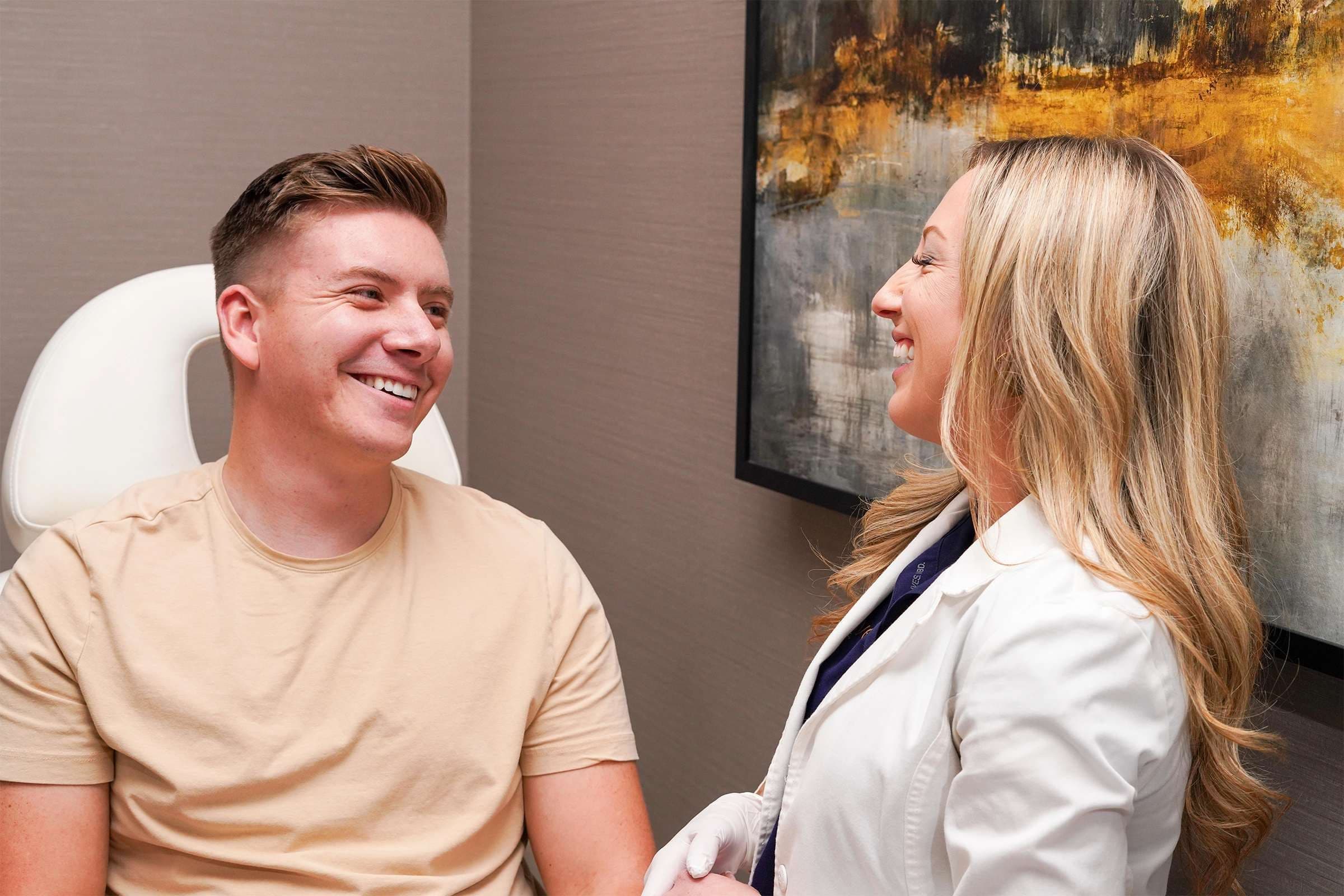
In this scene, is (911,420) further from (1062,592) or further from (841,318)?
(841,318)

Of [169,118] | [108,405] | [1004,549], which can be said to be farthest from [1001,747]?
[169,118]

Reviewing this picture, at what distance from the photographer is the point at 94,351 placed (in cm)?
156

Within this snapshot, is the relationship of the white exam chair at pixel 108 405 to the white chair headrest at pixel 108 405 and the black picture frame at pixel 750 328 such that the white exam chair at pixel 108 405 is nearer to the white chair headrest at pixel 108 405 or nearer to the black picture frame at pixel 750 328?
the white chair headrest at pixel 108 405

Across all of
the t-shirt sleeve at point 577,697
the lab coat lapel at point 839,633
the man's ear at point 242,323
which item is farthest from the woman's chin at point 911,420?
the man's ear at point 242,323

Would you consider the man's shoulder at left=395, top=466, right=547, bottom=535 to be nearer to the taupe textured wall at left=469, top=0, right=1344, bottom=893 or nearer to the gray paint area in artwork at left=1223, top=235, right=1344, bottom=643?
the taupe textured wall at left=469, top=0, right=1344, bottom=893

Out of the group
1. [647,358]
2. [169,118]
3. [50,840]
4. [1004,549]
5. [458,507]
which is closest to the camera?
[1004,549]

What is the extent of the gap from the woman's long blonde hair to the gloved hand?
40 centimetres

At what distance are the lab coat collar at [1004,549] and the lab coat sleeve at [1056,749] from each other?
2.5 inches

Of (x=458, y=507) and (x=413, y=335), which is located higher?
(x=413, y=335)

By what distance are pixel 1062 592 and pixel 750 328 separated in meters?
0.85

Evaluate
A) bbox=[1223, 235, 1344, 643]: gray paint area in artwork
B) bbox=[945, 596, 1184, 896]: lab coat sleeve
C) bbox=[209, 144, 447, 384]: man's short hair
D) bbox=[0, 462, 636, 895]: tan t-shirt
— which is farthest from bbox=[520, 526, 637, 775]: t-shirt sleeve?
bbox=[1223, 235, 1344, 643]: gray paint area in artwork

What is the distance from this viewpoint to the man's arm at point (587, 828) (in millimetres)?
1296

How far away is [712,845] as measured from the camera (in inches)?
42.8

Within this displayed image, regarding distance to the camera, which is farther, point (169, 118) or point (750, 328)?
point (169, 118)
